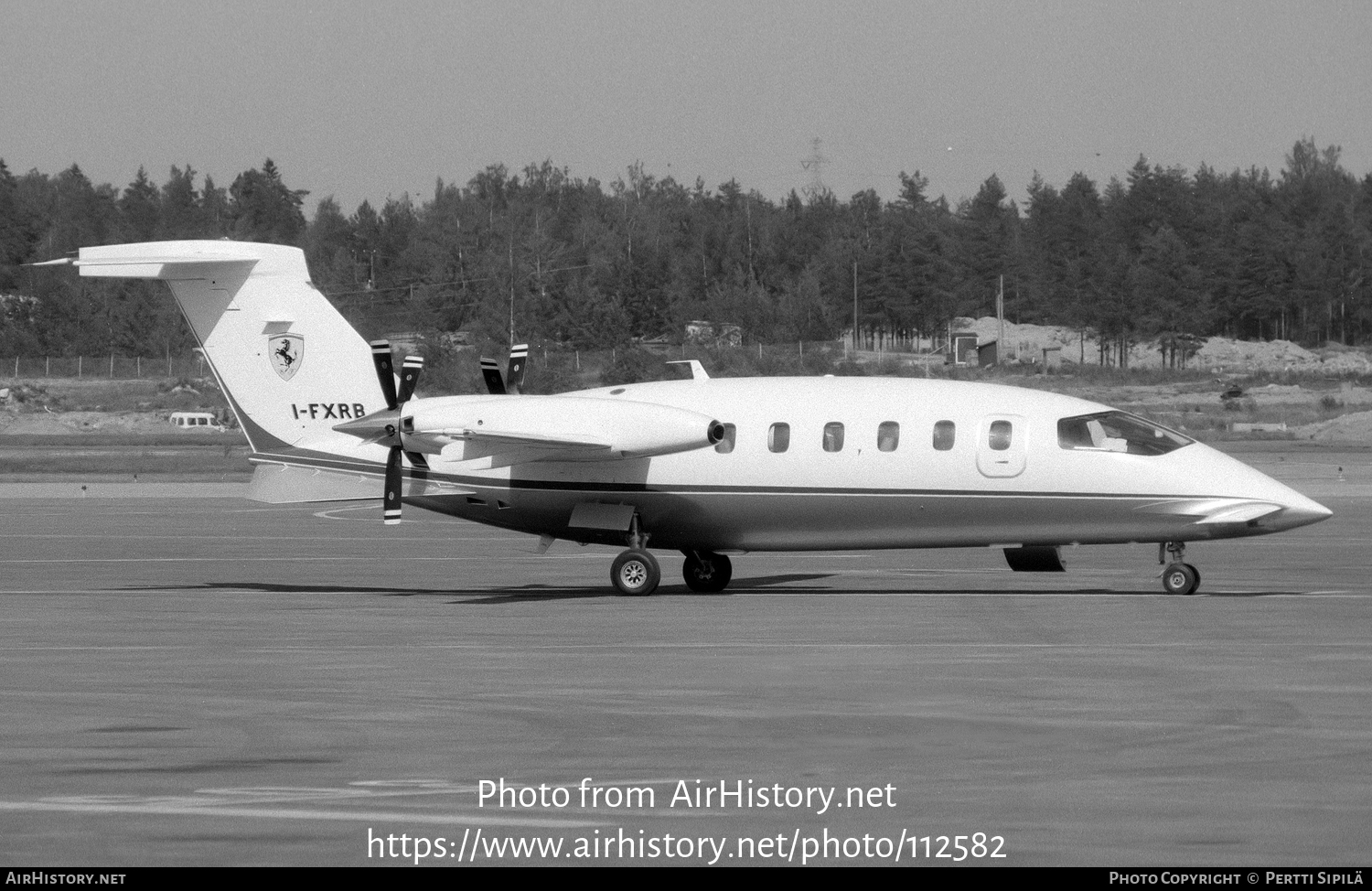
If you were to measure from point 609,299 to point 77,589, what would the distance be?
4119 inches

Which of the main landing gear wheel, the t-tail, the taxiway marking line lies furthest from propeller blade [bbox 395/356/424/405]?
the taxiway marking line

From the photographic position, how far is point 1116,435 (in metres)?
24.2

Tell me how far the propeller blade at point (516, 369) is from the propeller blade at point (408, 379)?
159 centimetres

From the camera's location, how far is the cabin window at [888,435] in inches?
966

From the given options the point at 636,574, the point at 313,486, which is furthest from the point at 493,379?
the point at 636,574

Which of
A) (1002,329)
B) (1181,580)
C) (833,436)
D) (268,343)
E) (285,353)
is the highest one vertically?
(1002,329)

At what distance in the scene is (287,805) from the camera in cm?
1068

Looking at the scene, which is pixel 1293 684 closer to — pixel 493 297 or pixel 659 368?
pixel 659 368

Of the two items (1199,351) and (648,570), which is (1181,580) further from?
(1199,351)

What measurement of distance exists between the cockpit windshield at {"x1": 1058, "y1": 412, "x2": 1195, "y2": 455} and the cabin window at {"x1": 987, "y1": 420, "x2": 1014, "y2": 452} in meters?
0.74

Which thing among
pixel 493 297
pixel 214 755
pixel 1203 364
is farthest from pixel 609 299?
pixel 214 755

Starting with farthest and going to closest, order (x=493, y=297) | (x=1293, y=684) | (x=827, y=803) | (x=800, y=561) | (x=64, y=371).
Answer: (x=64, y=371) < (x=493, y=297) < (x=800, y=561) < (x=1293, y=684) < (x=827, y=803)

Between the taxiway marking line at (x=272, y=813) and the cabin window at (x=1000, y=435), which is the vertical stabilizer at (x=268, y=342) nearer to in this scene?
the cabin window at (x=1000, y=435)

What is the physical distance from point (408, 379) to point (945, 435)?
26.5 ft
